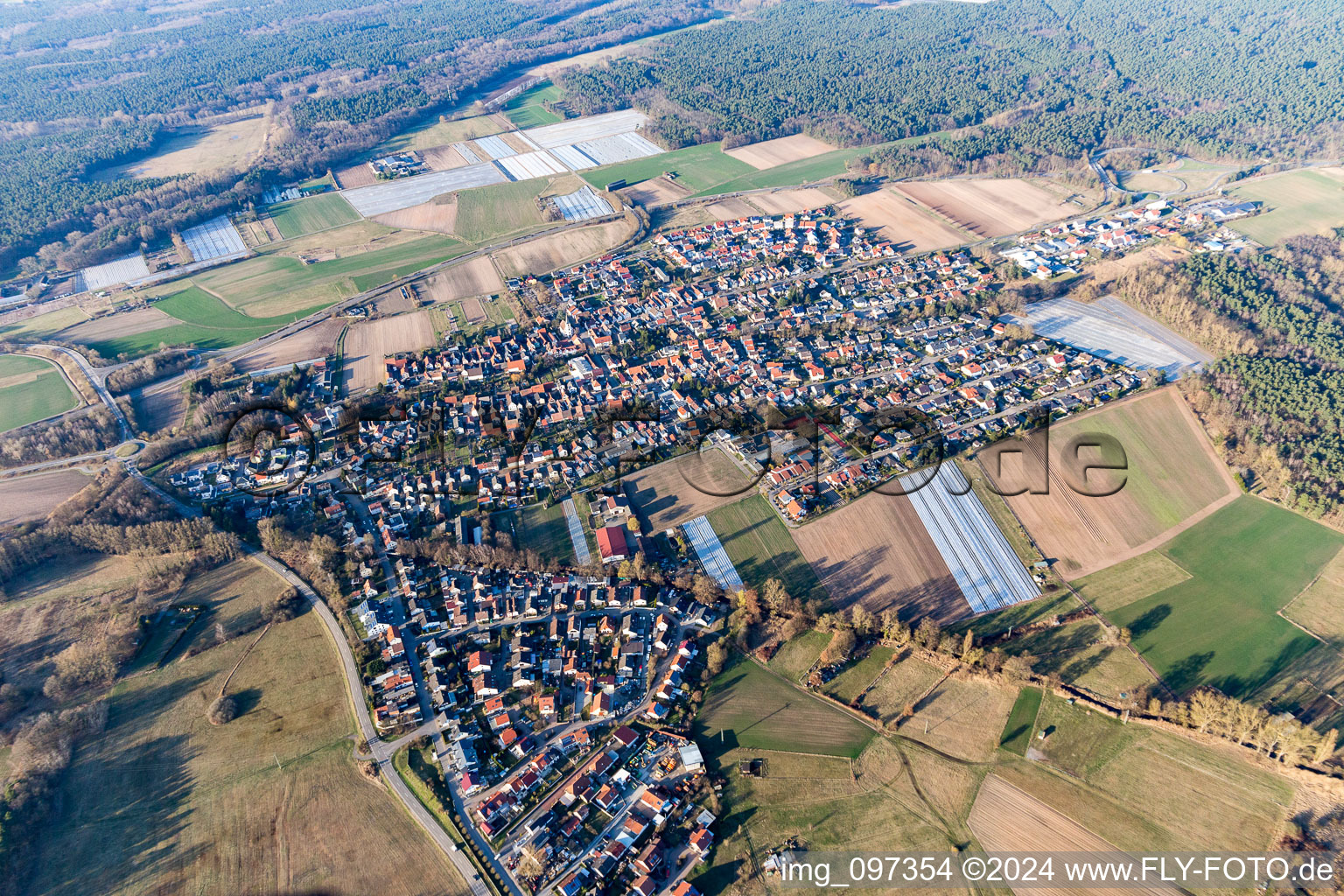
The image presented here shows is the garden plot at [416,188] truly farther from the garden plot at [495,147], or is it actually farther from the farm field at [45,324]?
the farm field at [45,324]

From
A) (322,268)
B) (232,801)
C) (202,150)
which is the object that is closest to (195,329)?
(322,268)

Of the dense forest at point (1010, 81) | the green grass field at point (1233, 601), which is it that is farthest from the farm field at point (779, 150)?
the green grass field at point (1233, 601)

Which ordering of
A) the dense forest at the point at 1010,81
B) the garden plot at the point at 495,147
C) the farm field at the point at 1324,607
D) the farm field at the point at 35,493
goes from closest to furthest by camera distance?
the farm field at the point at 1324,607, the farm field at the point at 35,493, the dense forest at the point at 1010,81, the garden plot at the point at 495,147

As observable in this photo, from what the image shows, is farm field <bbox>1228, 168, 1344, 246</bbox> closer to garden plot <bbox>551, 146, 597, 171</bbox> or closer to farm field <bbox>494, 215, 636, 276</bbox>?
farm field <bbox>494, 215, 636, 276</bbox>

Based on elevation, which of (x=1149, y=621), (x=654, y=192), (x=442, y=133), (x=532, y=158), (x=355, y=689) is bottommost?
(x=1149, y=621)

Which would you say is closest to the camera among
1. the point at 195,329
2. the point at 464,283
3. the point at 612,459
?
the point at 612,459

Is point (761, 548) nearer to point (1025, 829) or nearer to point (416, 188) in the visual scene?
point (1025, 829)
